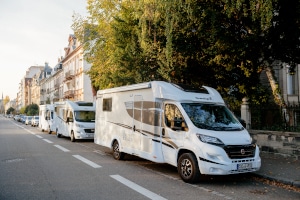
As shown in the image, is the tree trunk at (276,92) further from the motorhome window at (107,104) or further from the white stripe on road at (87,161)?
the white stripe on road at (87,161)

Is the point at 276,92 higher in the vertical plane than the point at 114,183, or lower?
higher

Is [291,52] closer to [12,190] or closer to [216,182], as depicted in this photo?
[216,182]

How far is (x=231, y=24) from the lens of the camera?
12.5 m

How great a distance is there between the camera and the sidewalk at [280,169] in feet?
26.6

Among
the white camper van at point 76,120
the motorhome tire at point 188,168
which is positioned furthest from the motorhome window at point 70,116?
the motorhome tire at point 188,168

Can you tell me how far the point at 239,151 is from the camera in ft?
25.5

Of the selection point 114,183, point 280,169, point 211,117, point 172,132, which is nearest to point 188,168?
point 172,132

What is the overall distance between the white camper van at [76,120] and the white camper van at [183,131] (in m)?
7.77

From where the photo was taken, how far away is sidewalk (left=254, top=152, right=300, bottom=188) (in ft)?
26.6

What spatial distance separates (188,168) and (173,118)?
146 centimetres

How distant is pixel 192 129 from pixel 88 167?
395 centimetres

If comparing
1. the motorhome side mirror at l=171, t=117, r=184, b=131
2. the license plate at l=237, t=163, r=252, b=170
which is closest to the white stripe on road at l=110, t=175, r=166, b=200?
the motorhome side mirror at l=171, t=117, r=184, b=131

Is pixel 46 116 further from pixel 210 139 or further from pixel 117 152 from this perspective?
pixel 210 139

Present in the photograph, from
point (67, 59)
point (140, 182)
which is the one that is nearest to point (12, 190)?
point (140, 182)
